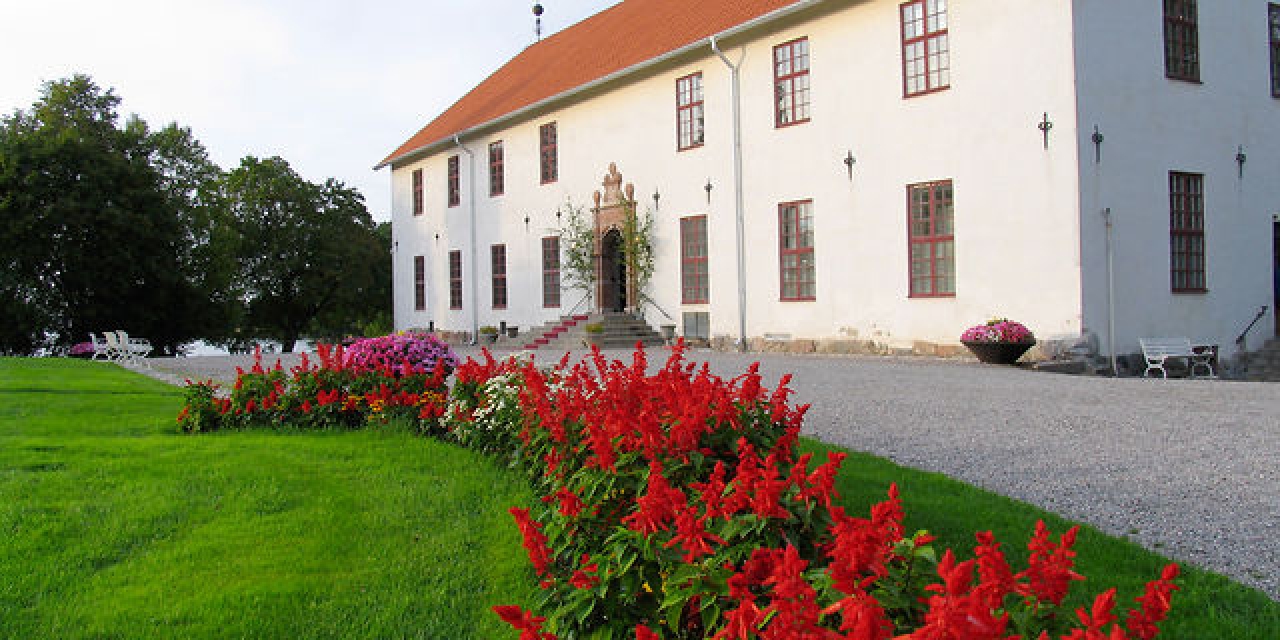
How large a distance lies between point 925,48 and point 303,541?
14.5m

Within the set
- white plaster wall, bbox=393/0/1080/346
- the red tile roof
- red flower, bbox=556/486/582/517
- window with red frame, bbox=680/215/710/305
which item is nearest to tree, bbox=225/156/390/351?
the red tile roof

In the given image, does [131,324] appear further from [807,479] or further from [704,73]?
[807,479]

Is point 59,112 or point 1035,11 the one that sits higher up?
point 59,112

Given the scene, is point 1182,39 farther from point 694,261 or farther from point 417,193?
point 417,193

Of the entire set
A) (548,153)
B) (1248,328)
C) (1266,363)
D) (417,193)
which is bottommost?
(1266,363)

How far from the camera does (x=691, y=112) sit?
69.7ft

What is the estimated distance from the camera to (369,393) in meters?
8.98

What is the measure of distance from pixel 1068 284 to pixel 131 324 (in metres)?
31.7

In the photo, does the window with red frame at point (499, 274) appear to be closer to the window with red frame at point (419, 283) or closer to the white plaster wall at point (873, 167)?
the white plaster wall at point (873, 167)

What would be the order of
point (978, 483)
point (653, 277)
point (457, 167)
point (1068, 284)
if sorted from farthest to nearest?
point (457, 167) → point (653, 277) → point (1068, 284) → point (978, 483)

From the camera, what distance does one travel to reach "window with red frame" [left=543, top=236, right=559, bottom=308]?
2558 cm

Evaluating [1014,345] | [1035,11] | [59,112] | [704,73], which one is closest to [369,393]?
[1014,345]

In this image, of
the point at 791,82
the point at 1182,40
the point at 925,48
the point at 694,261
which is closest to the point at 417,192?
the point at 694,261

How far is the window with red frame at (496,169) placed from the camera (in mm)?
27906
